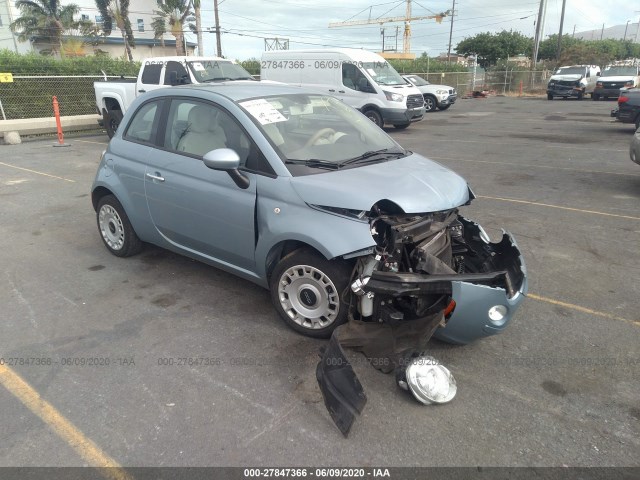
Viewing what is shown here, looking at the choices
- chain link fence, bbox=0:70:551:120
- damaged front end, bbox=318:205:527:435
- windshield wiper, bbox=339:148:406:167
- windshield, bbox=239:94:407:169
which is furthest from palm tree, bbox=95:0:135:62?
damaged front end, bbox=318:205:527:435

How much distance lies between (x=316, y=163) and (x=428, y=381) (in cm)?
174

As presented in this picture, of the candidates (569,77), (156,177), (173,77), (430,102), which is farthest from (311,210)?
(569,77)

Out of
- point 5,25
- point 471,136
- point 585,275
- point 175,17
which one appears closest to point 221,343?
point 585,275

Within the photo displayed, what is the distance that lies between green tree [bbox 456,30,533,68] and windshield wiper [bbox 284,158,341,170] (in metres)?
59.1

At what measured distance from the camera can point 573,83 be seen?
27.6 meters

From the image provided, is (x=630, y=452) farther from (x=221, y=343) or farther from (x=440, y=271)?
(x=221, y=343)

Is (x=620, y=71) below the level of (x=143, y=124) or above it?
above

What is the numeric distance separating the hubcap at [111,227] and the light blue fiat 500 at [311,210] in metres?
0.33

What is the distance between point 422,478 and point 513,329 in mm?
1693

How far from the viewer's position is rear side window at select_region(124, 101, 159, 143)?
14.7 feet

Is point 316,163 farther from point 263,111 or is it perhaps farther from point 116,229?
point 116,229

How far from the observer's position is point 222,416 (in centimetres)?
278

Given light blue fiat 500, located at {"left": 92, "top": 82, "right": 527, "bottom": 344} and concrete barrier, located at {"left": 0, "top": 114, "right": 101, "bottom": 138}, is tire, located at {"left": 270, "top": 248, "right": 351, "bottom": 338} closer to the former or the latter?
light blue fiat 500, located at {"left": 92, "top": 82, "right": 527, "bottom": 344}

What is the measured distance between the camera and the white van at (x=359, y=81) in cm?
1462
